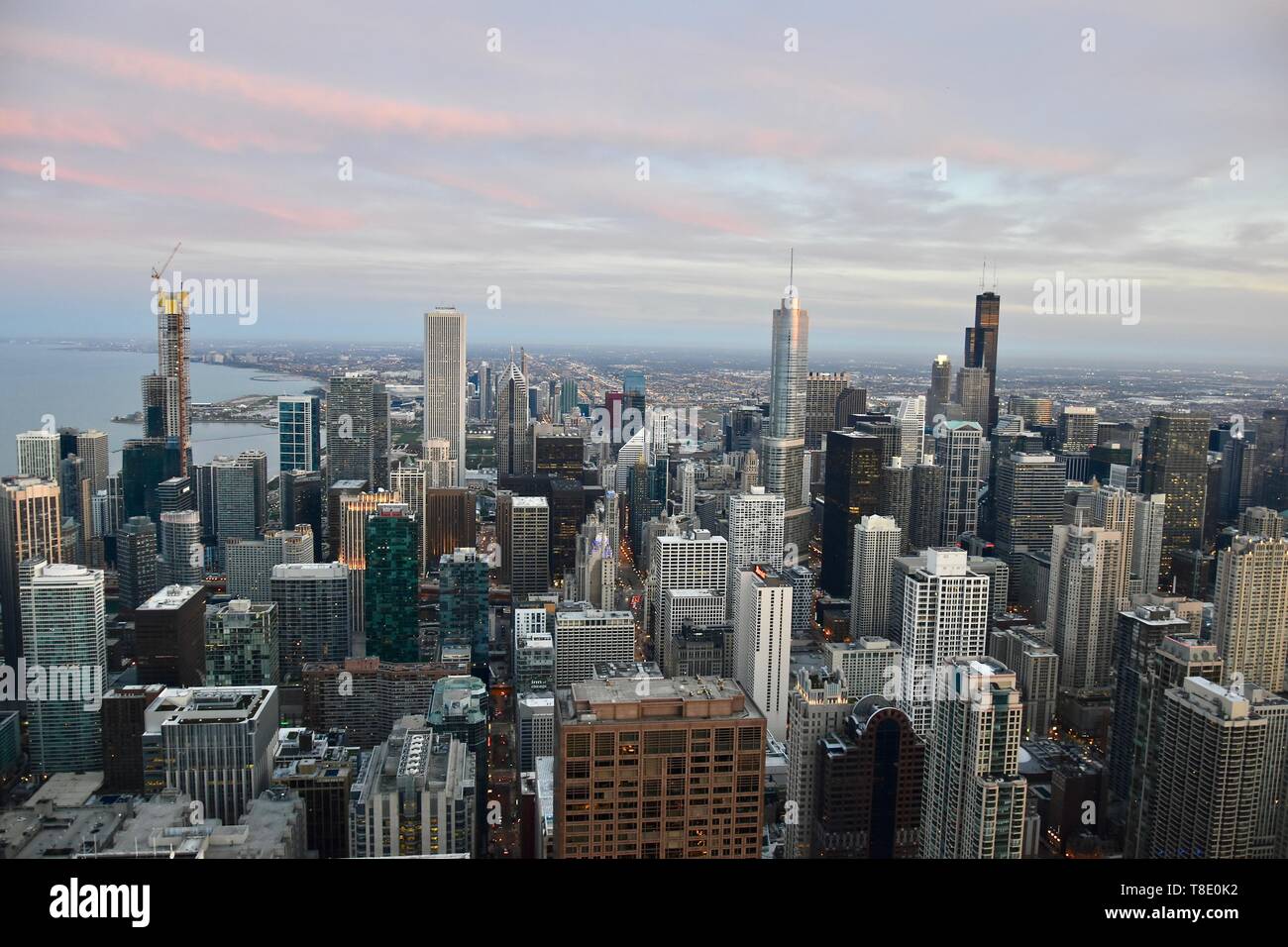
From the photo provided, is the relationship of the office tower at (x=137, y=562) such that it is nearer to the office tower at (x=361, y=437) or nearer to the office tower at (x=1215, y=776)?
the office tower at (x=361, y=437)

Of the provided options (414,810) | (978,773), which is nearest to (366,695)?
(414,810)

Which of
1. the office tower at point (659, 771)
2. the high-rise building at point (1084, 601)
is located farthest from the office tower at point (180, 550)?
the high-rise building at point (1084, 601)

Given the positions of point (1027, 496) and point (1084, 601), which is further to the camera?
point (1027, 496)

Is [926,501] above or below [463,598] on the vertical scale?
above

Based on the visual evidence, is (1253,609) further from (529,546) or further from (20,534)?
(20,534)

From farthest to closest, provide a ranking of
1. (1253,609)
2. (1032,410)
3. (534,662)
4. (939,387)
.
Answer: (939,387) → (1032,410) → (534,662) → (1253,609)

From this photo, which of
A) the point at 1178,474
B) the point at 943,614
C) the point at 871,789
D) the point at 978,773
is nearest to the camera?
the point at 978,773
